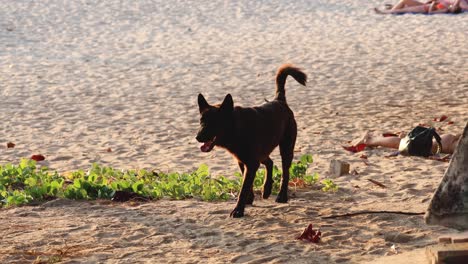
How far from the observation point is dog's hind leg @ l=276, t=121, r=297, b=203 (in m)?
7.60

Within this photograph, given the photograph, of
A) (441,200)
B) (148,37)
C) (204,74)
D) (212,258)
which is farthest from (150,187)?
(148,37)

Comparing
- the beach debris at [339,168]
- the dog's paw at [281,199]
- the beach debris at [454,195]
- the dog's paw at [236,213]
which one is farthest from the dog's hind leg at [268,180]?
the beach debris at [454,195]

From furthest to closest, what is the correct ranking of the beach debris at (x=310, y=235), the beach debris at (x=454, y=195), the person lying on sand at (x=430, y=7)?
the person lying on sand at (x=430, y=7) < the beach debris at (x=310, y=235) < the beach debris at (x=454, y=195)

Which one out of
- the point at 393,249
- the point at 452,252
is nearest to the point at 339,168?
the point at 393,249

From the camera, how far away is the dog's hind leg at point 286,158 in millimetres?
7602

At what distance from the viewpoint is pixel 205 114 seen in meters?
6.99

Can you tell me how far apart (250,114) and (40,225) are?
1657mm

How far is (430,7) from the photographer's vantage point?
21.3 meters

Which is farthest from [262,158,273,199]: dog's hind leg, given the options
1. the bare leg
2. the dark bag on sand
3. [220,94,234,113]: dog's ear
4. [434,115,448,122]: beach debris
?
[434,115,448,122]: beach debris

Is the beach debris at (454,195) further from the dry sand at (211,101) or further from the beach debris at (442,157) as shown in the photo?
the beach debris at (442,157)

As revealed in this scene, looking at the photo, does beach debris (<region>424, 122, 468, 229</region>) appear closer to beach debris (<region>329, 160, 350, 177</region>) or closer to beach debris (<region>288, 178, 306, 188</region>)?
beach debris (<region>288, 178, 306, 188</region>)

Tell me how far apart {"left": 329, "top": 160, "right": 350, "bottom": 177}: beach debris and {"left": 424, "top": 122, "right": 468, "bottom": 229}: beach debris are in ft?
13.5

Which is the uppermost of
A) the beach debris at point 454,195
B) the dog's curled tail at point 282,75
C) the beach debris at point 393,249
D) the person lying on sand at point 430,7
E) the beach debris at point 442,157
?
the person lying on sand at point 430,7

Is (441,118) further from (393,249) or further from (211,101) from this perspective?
(393,249)
